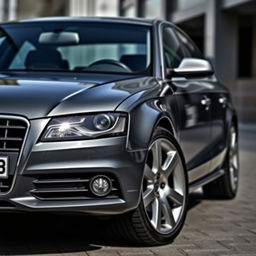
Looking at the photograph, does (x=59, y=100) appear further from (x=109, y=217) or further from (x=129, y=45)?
(x=129, y=45)

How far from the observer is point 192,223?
5621 mm

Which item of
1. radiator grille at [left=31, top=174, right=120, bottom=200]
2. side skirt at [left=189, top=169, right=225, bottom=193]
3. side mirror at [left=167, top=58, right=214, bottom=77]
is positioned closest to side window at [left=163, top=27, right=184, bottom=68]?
side mirror at [left=167, top=58, right=214, bottom=77]

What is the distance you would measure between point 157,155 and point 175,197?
371mm

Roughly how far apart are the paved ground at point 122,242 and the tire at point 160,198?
93mm

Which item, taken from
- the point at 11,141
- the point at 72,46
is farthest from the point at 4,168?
the point at 72,46

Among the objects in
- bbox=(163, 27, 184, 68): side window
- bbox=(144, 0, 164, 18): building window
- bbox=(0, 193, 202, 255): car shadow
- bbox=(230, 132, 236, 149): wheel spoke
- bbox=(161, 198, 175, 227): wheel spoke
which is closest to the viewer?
bbox=(0, 193, 202, 255): car shadow

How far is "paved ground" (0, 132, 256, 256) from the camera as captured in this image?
454 centimetres

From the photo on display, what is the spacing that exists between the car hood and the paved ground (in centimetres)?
83

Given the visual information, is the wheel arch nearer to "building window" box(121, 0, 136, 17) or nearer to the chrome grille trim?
the chrome grille trim

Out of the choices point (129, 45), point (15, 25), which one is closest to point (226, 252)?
point (129, 45)

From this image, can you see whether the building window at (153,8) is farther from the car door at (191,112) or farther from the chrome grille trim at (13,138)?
the chrome grille trim at (13,138)

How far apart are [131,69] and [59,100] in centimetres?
131

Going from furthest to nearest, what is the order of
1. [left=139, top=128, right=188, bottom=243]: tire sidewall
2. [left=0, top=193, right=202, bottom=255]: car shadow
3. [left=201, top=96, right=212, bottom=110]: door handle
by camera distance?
[left=201, top=96, right=212, bottom=110]: door handle < [left=0, top=193, right=202, bottom=255]: car shadow < [left=139, top=128, right=188, bottom=243]: tire sidewall

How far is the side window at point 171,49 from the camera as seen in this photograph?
19.2 feet
